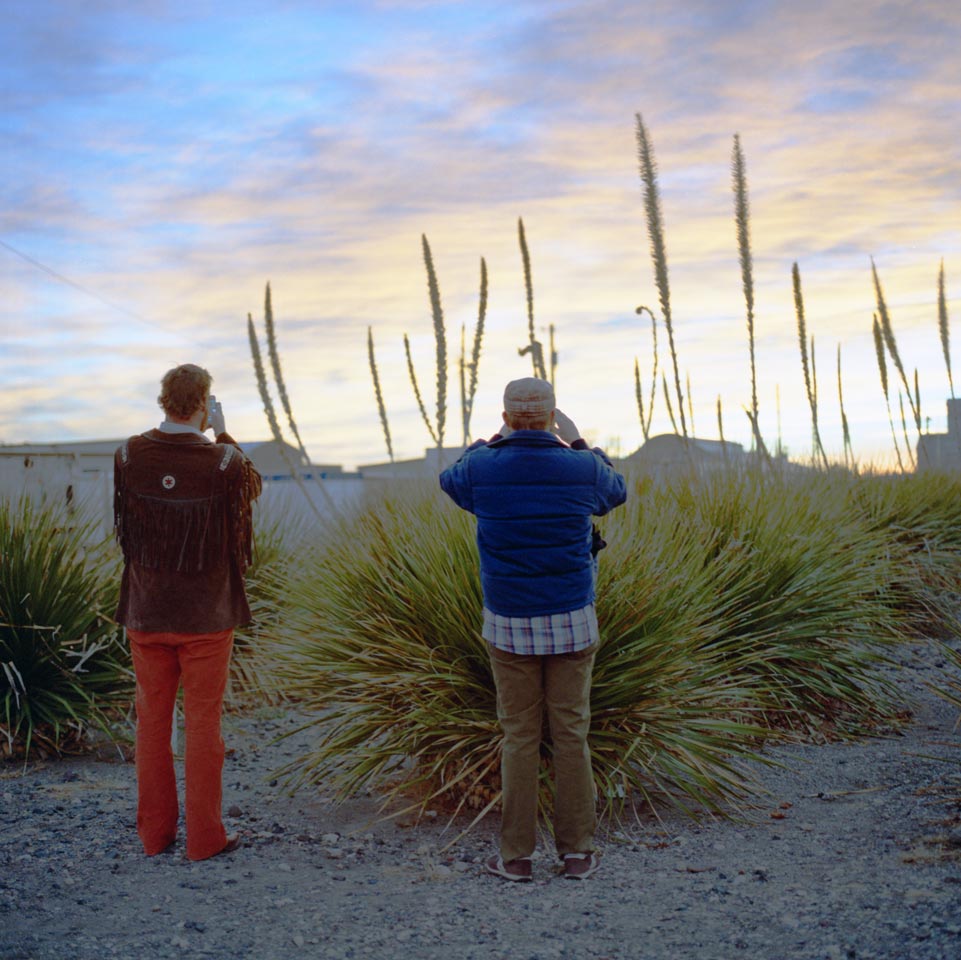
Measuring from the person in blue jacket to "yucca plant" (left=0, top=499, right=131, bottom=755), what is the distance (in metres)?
3.19

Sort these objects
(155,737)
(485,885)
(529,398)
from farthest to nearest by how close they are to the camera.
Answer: (155,737) → (485,885) → (529,398)

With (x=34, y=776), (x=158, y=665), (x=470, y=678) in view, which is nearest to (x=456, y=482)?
(x=470, y=678)

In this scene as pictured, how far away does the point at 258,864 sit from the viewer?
184 inches

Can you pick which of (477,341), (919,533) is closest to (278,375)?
(477,341)

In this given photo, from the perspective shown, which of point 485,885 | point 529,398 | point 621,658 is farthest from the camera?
point 621,658

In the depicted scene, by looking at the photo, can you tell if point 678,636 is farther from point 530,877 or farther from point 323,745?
point 323,745

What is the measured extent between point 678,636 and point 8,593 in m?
4.00

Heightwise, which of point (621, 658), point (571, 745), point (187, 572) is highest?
point (187, 572)

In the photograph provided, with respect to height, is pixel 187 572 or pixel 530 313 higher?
pixel 530 313

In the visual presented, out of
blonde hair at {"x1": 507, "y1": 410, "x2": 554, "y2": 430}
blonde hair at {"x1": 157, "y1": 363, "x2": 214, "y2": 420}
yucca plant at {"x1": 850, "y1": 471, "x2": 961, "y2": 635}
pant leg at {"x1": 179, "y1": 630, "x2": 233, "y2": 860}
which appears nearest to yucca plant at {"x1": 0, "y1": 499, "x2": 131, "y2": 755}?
pant leg at {"x1": 179, "y1": 630, "x2": 233, "y2": 860}

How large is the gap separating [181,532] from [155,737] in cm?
91

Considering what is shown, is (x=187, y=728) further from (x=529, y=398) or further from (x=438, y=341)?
(x=438, y=341)

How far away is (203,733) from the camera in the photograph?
459 cm

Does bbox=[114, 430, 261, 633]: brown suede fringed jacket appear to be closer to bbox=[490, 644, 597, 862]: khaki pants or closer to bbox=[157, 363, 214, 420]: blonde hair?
bbox=[157, 363, 214, 420]: blonde hair
